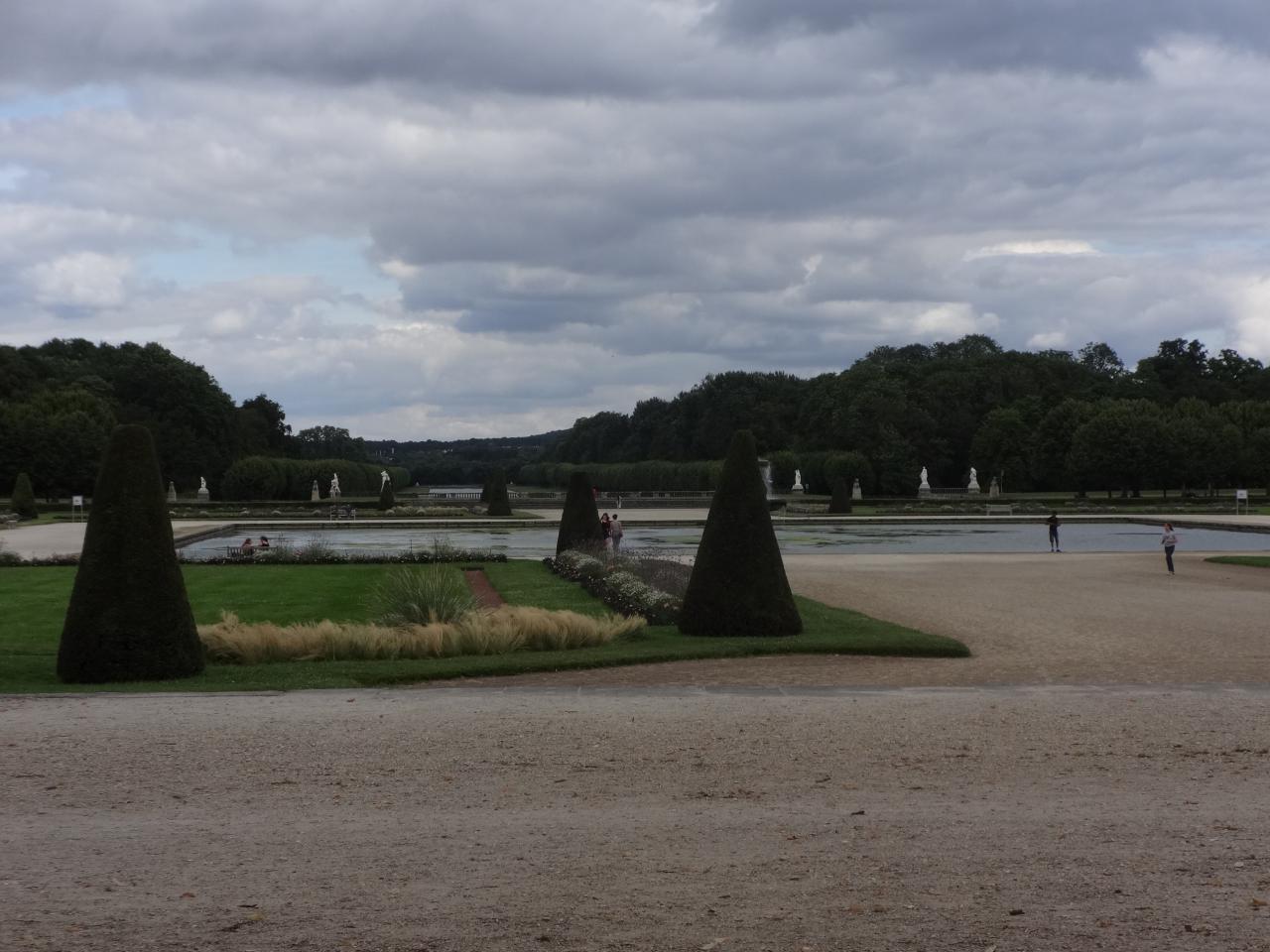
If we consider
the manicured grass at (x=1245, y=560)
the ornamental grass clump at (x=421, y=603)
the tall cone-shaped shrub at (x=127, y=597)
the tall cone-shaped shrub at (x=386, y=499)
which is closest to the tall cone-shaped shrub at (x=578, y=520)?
the ornamental grass clump at (x=421, y=603)

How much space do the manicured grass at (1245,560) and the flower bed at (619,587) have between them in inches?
531

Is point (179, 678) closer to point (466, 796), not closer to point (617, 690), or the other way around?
point (617, 690)

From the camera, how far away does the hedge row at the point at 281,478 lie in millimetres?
78625

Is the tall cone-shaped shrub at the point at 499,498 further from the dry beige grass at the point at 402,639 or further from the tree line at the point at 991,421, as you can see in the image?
the dry beige grass at the point at 402,639

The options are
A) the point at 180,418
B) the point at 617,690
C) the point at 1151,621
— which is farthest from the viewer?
the point at 180,418

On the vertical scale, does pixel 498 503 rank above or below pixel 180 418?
below

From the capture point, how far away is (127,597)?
1215 centimetres

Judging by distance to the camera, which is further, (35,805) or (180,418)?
(180,418)

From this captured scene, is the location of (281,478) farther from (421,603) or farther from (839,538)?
(421,603)

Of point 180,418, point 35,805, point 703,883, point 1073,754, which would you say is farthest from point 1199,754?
point 180,418

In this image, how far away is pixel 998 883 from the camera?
5699mm

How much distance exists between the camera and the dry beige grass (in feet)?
45.1

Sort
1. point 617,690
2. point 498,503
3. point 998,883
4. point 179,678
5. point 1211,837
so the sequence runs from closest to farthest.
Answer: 1. point 998,883
2. point 1211,837
3. point 617,690
4. point 179,678
5. point 498,503

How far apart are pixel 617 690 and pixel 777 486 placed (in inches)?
3163
